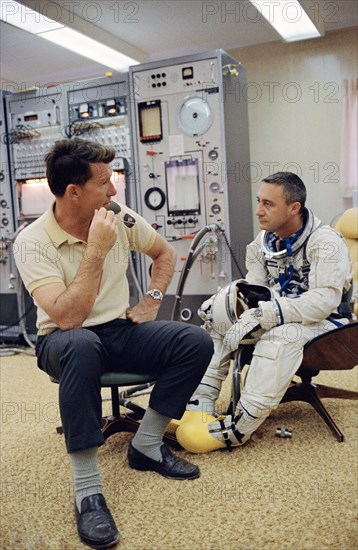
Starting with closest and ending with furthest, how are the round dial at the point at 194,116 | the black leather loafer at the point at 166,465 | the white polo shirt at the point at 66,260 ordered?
the white polo shirt at the point at 66,260
the black leather loafer at the point at 166,465
the round dial at the point at 194,116

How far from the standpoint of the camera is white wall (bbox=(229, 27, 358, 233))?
537 centimetres

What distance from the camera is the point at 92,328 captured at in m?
2.04

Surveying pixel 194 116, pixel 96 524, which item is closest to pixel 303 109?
pixel 194 116

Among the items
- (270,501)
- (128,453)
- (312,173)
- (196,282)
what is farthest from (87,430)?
(312,173)

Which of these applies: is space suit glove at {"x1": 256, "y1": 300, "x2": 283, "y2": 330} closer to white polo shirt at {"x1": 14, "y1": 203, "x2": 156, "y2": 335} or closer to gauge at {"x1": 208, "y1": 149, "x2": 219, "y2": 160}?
white polo shirt at {"x1": 14, "y1": 203, "x2": 156, "y2": 335}

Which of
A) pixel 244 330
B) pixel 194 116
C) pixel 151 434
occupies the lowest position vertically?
pixel 151 434

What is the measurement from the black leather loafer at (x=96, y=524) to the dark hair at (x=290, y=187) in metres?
1.51

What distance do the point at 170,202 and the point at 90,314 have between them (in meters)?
2.39

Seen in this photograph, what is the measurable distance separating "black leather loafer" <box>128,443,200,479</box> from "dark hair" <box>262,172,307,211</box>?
48.2 inches

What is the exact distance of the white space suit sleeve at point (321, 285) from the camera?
229 centimetres

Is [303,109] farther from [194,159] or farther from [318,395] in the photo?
[318,395]

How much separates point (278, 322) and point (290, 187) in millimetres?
647

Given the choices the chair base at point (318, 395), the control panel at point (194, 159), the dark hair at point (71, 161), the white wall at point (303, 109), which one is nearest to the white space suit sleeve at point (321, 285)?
the chair base at point (318, 395)

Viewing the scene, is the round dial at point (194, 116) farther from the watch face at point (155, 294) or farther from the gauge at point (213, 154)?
the watch face at point (155, 294)
